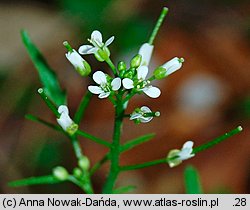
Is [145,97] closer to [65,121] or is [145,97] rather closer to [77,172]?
[77,172]

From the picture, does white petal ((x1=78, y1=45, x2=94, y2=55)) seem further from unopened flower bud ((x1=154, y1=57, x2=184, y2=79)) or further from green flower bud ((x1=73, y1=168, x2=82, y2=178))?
green flower bud ((x1=73, y1=168, x2=82, y2=178))

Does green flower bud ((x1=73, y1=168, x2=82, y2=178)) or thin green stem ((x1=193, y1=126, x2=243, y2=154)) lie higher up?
green flower bud ((x1=73, y1=168, x2=82, y2=178))

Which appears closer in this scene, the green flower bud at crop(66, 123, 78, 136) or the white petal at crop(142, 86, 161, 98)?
the white petal at crop(142, 86, 161, 98)

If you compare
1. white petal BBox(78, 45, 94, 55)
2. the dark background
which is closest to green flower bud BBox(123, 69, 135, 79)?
white petal BBox(78, 45, 94, 55)

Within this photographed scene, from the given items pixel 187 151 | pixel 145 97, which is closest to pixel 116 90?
pixel 187 151
